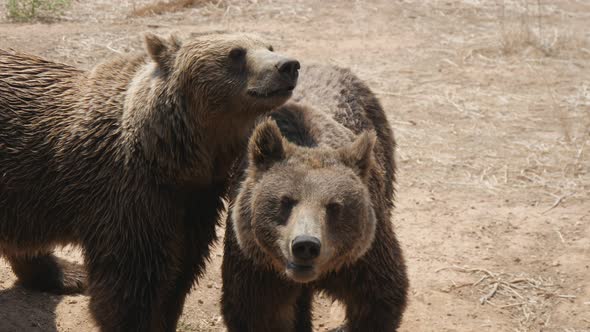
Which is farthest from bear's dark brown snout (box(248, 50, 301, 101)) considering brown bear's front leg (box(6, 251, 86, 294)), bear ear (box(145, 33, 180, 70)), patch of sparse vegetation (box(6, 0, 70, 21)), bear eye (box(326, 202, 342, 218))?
patch of sparse vegetation (box(6, 0, 70, 21))

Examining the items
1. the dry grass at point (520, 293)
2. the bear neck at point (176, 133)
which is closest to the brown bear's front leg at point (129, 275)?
the bear neck at point (176, 133)

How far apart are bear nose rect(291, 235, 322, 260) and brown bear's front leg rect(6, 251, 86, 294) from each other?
10.8 ft

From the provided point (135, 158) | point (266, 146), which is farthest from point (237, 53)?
point (135, 158)

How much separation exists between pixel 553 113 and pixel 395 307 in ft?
21.1

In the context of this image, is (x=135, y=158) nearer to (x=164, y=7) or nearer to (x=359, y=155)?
(x=359, y=155)

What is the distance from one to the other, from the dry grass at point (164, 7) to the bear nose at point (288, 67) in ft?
26.5

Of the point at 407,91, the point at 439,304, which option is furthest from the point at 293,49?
the point at 439,304

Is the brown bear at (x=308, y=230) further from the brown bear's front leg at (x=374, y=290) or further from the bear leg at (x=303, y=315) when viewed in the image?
the bear leg at (x=303, y=315)

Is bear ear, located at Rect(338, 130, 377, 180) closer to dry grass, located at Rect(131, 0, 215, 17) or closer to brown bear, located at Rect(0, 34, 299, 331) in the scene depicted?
brown bear, located at Rect(0, 34, 299, 331)

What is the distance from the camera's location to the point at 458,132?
11031 millimetres

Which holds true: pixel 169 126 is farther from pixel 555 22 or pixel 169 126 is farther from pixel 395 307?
pixel 555 22

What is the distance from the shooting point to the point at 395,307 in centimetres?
596

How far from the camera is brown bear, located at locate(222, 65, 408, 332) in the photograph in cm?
544

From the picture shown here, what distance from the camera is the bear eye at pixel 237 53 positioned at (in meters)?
6.17
